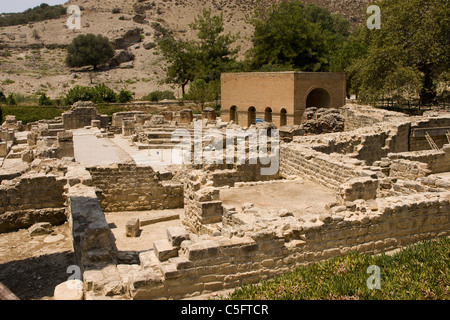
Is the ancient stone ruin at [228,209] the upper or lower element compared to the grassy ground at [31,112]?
lower

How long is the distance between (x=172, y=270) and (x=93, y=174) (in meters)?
6.30

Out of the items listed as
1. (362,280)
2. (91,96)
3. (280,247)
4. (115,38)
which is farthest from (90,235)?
(115,38)

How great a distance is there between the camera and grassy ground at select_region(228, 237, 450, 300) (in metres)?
5.02

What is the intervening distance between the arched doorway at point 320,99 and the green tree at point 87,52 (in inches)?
1586

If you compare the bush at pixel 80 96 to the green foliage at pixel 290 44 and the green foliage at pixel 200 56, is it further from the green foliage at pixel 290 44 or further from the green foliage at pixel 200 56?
the green foliage at pixel 290 44

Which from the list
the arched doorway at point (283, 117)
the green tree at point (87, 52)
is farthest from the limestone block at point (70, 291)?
the green tree at point (87, 52)

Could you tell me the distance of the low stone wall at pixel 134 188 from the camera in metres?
10.6

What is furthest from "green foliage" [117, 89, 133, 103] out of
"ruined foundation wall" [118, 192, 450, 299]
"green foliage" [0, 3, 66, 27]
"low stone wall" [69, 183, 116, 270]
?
"green foliage" [0, 3, 66, 27]

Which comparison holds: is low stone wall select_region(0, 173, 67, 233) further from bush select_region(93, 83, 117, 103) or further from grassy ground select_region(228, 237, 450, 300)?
bush select_region(93, 83, 117, 103)

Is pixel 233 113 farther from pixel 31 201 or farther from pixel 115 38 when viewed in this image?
pixel 115 38

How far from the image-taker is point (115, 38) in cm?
6900

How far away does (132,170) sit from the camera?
10633 millimetres
